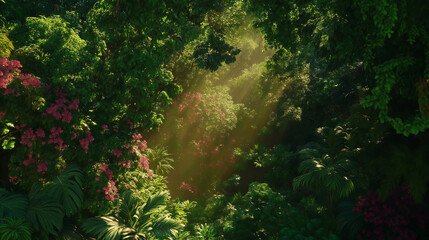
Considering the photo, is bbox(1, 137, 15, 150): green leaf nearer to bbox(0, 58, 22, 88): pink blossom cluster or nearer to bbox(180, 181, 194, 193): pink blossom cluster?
bbox(0, 58, 22, 88): pink blossom cluster

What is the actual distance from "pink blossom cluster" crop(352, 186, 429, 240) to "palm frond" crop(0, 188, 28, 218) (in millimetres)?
6612

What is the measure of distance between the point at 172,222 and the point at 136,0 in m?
4.58

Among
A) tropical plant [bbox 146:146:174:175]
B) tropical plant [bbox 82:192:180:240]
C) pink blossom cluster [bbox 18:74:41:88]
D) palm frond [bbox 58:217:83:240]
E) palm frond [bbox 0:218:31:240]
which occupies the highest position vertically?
tropical plant [bbox 146:146:174:175]

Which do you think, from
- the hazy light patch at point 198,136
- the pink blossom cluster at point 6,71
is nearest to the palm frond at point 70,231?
the pink blossom cluster at point 6,71

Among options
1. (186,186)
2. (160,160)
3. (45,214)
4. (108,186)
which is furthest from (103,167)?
(186,186)

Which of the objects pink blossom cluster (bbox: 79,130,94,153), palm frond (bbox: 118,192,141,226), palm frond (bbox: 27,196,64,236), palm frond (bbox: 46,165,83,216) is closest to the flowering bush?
pink blossom cluster (bbox: 79,130,94,153)

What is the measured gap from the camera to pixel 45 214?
5527 mm

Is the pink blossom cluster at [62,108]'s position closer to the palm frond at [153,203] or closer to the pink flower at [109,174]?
the pink flower at [109,174]

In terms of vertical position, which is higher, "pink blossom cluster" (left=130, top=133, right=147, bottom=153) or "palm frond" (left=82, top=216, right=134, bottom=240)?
"pink blossom cluster" (left=130, top=133, right=147, bottom=153)

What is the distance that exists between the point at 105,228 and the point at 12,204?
175 centimetres

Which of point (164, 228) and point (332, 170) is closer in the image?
point (164, 228)

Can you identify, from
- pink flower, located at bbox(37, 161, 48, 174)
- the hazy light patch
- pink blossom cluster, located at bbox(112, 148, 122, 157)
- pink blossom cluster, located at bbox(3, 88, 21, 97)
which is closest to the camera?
pink blossom cluster, located at bbox(3, 88, 21, 97)

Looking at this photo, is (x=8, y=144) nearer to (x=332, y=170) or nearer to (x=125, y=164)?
(x=125, y=164)

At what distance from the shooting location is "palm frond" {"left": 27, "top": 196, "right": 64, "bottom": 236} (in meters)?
5.45
